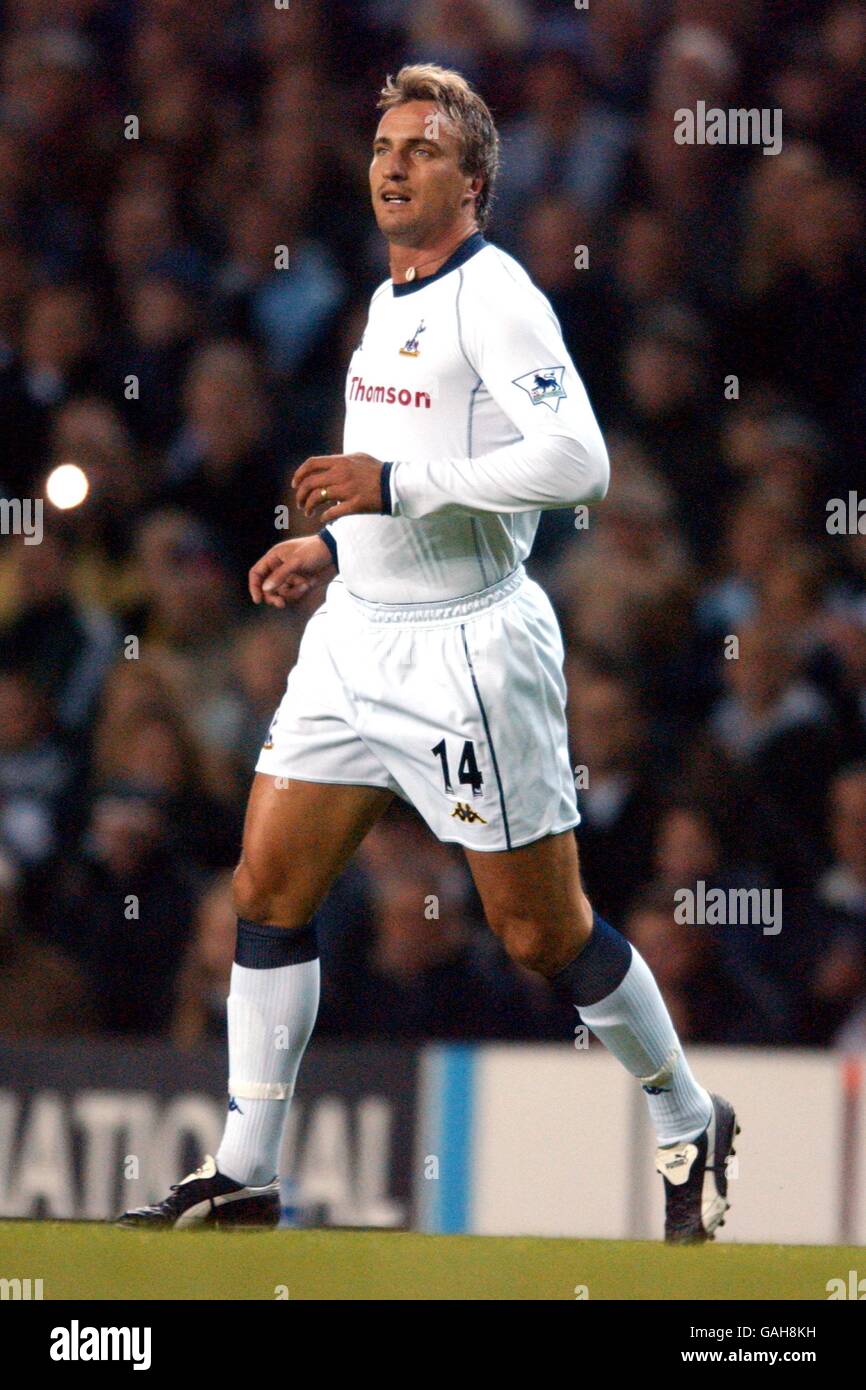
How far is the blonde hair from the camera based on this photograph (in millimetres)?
4504

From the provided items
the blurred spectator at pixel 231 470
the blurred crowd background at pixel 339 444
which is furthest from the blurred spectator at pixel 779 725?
the blurred spectator at pixel 231 470

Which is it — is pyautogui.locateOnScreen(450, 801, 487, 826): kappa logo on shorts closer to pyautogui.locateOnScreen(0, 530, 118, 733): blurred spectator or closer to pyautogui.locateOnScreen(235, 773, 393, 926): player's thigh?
pyautogui.locateOnScreen(235, 773, 393, 926): player's thigh

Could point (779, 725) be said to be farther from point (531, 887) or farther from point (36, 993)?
point (531, 887)

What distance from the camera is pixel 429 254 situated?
452 cm

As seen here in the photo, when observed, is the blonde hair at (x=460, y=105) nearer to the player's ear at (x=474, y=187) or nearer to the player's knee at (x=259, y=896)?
the player's ear at (x=474, y=187)

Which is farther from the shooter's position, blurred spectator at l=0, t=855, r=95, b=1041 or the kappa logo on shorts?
blurred spectator at l=0, t=855, r=95, b=1041

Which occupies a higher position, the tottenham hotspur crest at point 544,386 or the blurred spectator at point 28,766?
the tottenham hotspur crest at point 544,386

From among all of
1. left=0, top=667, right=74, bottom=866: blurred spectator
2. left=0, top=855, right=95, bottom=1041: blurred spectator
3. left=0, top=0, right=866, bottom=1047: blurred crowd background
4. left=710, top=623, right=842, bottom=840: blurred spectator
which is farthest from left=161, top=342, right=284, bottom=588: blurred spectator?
left=710, top=623, right=842, bottom=840: blurred spectator

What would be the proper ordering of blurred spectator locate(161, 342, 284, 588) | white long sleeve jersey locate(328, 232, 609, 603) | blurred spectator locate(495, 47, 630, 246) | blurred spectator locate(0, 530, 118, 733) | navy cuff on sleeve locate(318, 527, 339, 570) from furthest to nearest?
1. blurred spectator locate(495, 47, 630, 246)
2. blurred spectator locate(161, 342, 284, 588)
3. blurred spectator locate(0, 530, 118, 733)
4. navy cuff on sleeve locate(318, 527, 339, 570)
5. white long sleeve jersey locate(328, 232, 609, 603)

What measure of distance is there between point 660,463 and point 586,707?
123 cm

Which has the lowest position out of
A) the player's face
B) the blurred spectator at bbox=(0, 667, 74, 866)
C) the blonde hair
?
the blurred spectator at bbox=(0, 667, 74, 866)

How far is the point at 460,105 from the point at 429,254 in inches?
12.0

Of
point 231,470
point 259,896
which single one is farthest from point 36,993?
point 259,896

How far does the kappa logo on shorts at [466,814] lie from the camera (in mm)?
4480
